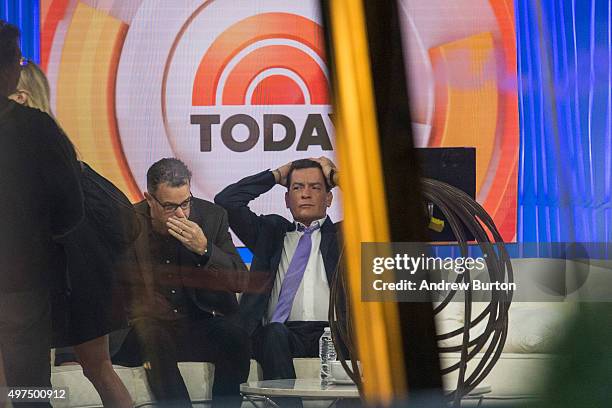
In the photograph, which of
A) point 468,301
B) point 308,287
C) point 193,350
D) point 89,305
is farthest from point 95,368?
point 468,301

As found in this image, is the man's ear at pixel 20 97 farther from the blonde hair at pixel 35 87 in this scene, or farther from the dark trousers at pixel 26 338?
the dark trousers at pixel 26 338

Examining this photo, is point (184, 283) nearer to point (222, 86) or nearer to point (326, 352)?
point (326, 352)

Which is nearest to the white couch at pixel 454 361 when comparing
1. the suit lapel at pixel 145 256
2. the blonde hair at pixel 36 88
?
the suit lapel at pixel 145 256

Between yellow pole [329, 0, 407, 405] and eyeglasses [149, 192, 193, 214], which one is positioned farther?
eyeglasses [149, 192, 193, 214]

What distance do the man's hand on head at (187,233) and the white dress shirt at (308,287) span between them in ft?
0.68

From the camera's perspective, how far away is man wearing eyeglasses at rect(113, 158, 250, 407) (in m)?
1.86

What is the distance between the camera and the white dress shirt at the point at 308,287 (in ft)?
6.09

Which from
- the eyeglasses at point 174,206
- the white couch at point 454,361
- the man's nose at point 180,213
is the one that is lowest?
the white couch at point 454,361

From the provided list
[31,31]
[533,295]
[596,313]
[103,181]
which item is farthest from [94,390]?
[596,313]

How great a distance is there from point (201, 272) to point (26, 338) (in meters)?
0.51

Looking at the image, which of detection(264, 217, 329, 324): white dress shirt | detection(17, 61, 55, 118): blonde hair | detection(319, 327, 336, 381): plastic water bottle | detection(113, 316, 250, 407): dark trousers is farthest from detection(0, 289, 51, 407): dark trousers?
detection(319, 327, 336, 381): plastic water bottle

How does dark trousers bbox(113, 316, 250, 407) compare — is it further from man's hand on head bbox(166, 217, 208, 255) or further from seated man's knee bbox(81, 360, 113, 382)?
man's hand on head bbox(166, 217, 208, 255)

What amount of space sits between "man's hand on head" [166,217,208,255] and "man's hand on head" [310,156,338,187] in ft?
1.15

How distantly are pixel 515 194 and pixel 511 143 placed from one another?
12cm
